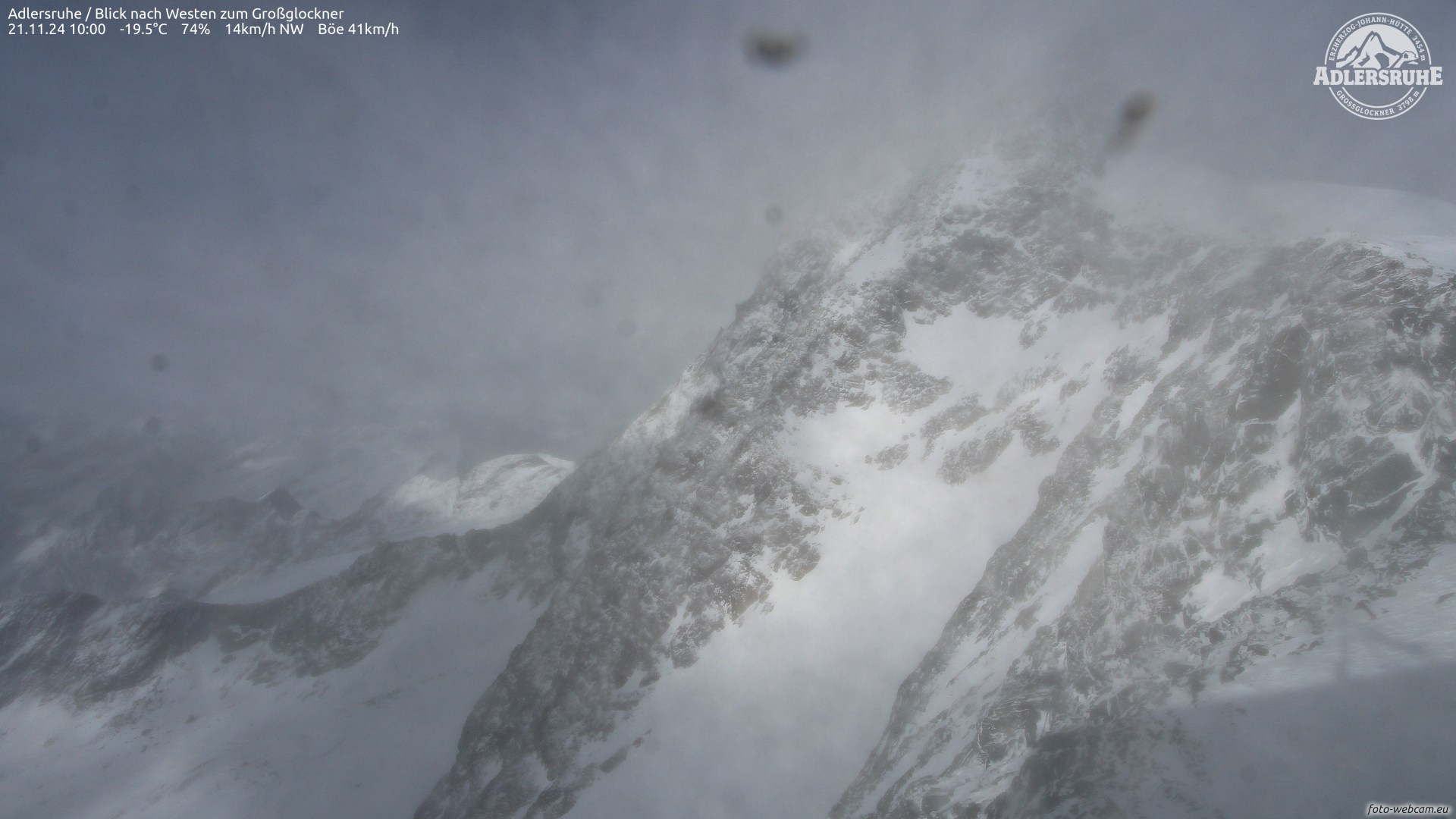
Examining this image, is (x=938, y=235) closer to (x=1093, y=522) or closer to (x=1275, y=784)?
(x=1093, y=522)

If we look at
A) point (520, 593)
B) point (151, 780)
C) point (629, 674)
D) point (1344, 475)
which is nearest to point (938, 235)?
point (1344, 475)

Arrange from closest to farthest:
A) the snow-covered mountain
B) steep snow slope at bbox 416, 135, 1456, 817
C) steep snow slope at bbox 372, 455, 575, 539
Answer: the snow-covered mountain → steep snow slope at bbox 416, 135, 1456, 817 → steep snow slope at bbox 372, 455, 575, 539

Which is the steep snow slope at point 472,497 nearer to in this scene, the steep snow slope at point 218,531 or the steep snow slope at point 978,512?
the steep snow slope at point 218,531

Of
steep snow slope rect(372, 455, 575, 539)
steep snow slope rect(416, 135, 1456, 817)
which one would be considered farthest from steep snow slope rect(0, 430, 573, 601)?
steep snow slope rect(416, 135, 1456, 817)

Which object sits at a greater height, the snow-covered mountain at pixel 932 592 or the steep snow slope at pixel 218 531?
the steep snow slope at pixel 218 531

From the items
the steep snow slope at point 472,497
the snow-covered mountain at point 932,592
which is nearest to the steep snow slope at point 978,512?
the snow-covered mountain at point 932,592

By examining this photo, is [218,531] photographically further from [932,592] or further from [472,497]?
[932,592]

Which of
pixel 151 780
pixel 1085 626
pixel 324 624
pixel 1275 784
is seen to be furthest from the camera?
pixel 324 624

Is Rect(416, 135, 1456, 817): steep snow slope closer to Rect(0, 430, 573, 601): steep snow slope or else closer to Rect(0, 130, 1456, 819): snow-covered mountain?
Rect(0, 130, 1456, 819): snow-covered mountain

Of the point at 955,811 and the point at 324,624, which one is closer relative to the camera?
the point at 955,811
